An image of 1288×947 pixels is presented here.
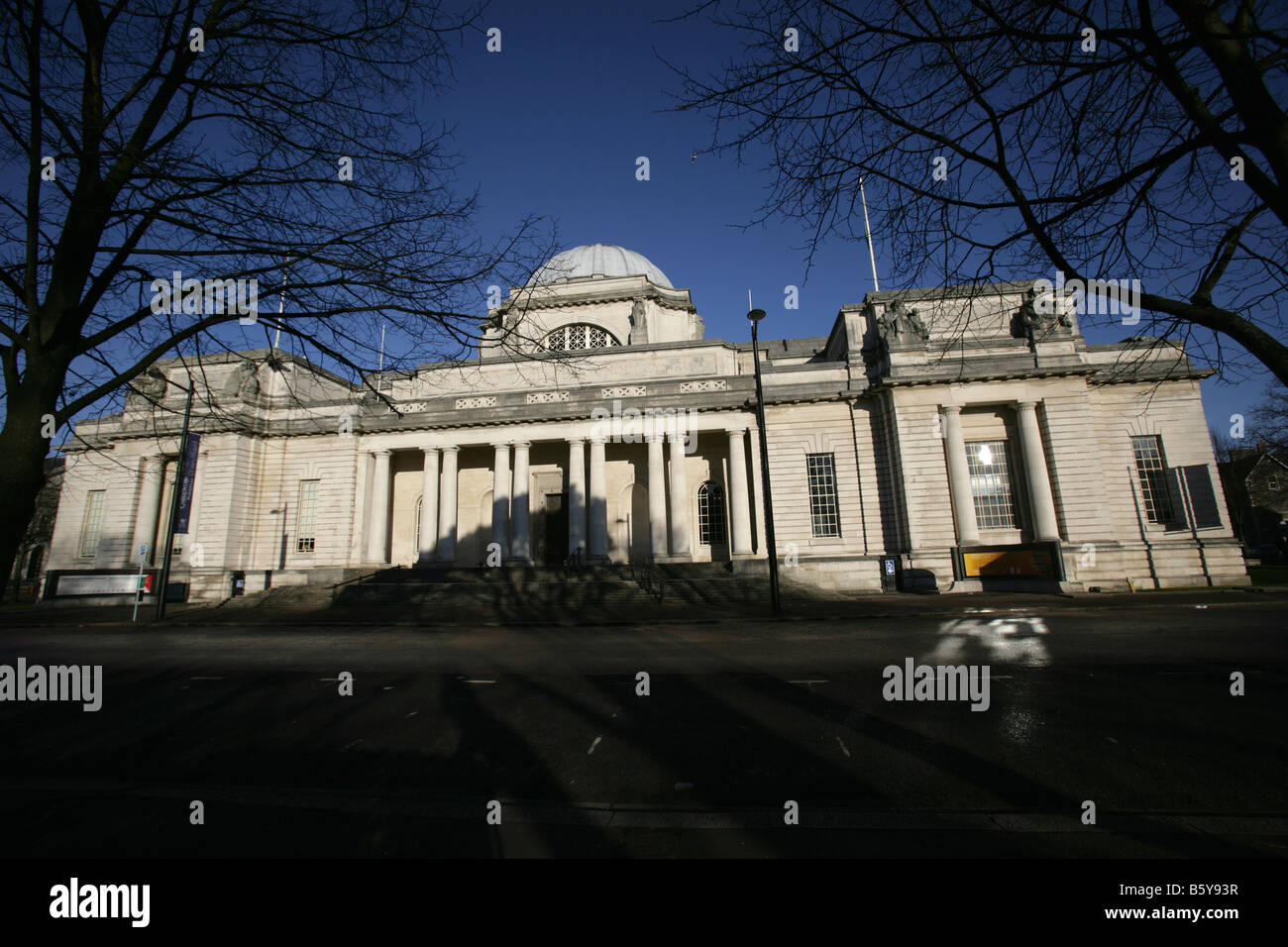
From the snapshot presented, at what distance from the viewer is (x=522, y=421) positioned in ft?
85.6

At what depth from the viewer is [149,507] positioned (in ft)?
91.0

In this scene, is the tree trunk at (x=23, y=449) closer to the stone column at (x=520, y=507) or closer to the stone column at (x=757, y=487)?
the stone column at (x=520, y=507)

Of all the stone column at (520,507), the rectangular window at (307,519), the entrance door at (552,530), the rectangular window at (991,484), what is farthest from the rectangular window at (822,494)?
the rectangular window at (307,519)

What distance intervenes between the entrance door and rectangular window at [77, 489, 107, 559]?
22.3 metres

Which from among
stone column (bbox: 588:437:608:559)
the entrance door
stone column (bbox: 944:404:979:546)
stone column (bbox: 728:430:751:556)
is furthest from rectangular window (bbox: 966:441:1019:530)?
the entrance door

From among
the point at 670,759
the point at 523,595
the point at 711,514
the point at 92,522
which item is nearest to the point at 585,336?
the point at 711,514

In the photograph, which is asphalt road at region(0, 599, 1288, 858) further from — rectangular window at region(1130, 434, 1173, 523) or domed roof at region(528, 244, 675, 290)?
domed roof at region(528, 244, 675, 290)

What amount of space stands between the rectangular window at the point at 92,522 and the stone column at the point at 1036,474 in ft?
142

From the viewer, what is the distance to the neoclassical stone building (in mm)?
22000

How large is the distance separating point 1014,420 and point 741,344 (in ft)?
44.4

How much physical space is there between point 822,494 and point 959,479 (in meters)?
5.26

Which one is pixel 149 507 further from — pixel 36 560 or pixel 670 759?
pixel 670 759

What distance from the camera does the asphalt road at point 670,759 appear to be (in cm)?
281

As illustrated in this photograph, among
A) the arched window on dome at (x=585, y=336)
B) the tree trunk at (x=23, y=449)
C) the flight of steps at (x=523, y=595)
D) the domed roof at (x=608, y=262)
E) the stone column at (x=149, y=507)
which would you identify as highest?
the domed roof at (x=608, y=262)
